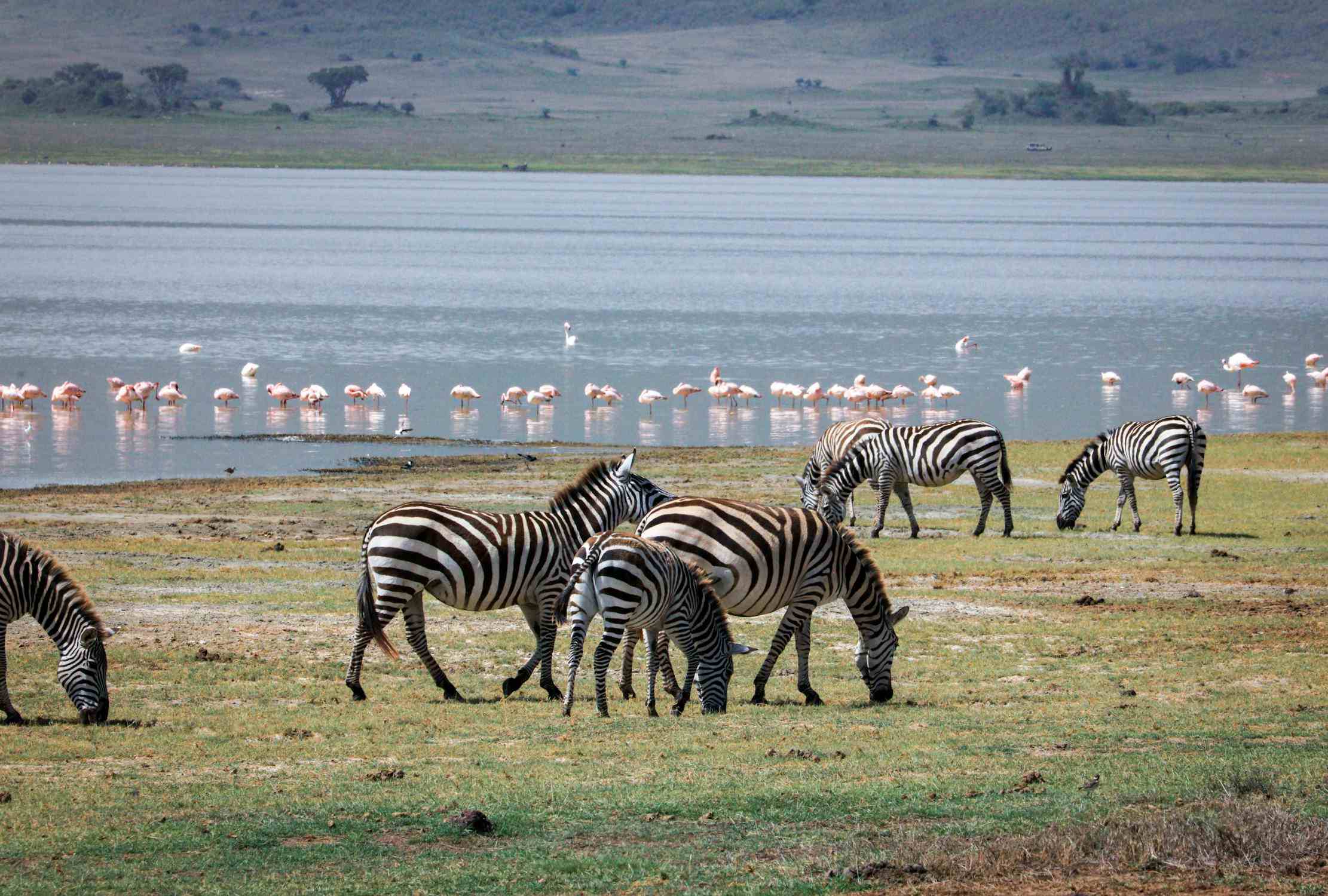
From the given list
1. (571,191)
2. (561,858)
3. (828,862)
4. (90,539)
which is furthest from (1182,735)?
(571,191)

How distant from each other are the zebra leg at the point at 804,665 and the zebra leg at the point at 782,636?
0.17 feet

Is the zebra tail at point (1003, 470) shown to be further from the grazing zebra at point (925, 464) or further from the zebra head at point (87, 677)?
the zebra head at point (87, 677)

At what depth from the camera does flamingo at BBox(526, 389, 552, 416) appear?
139 feet

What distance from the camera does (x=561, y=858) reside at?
8.92 m

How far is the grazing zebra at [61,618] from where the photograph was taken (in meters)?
12.3

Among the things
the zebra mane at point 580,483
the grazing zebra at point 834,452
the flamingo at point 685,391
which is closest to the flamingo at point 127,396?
the flamingo at point 685,391

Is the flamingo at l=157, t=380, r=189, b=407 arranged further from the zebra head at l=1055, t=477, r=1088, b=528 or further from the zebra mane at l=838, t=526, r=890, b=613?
the zebra mane at l=838, t=526, r=890, b=613

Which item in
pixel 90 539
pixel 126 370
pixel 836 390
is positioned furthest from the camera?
pixel 126 370

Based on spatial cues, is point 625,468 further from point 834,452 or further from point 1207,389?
point 1207,389

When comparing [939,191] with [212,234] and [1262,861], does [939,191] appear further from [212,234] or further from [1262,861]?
[1262,861]

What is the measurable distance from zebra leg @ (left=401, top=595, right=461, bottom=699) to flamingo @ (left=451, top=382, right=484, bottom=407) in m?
28.6

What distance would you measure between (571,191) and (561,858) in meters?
171

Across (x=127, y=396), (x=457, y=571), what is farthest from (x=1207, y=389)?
(x=457, y=571)

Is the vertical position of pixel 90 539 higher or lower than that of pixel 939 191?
lower
